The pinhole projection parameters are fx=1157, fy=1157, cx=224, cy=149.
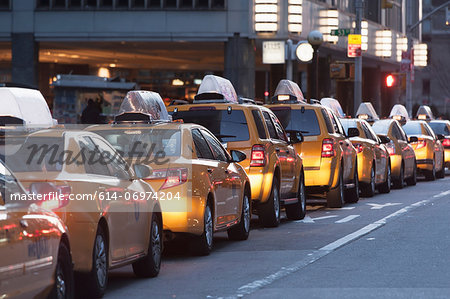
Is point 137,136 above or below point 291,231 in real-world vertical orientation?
above

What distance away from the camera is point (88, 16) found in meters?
45.0

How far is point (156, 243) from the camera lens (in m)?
11.7

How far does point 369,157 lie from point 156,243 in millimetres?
13383

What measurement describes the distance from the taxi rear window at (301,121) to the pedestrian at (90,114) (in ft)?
49.3

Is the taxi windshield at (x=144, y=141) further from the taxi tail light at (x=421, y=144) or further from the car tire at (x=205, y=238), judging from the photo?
the taxi tail light at (x=421, y=144)

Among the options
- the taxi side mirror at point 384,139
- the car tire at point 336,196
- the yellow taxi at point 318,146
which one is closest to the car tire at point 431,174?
the taxi side mirror at point 384,139

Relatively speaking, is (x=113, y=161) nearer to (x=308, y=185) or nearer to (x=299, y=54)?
(x=308, y=185)

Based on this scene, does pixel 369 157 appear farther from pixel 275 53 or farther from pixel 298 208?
pixel 275 53

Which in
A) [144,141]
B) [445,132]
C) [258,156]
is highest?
[144,141]

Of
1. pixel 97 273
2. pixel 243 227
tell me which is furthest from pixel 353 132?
pixel 97 273

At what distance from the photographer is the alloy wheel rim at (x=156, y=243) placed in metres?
11.6

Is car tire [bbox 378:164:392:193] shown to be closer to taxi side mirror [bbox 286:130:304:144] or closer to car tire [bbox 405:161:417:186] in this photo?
car tire [bbox 405:161:417:186]

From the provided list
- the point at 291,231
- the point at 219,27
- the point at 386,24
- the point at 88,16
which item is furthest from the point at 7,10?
the point at 291,231

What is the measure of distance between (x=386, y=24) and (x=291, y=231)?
155 feet
